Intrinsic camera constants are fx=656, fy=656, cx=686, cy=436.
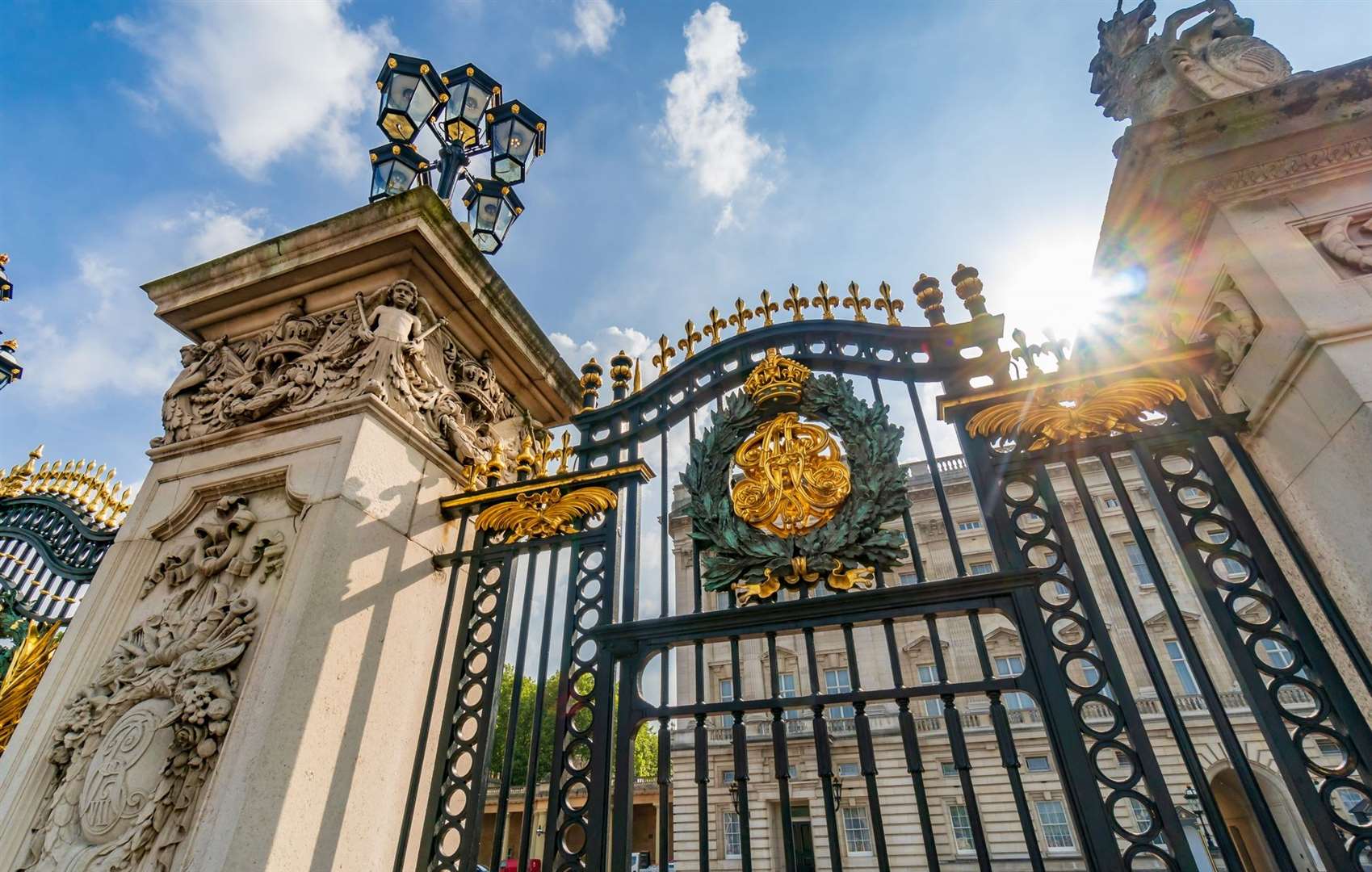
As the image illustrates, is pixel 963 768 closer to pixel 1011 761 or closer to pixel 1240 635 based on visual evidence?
pixel 1011 761

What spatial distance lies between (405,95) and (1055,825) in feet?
59.1

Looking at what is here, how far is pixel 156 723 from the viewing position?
3002 mm

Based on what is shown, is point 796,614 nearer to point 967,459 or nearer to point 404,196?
point 967,459

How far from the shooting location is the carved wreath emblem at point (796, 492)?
10.9 feet

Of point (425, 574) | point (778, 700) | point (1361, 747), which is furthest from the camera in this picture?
point (425, 574)

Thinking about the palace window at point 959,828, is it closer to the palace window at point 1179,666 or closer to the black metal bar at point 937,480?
the palace window at point 1179,666

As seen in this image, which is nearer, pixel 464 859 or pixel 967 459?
pixel 464 859

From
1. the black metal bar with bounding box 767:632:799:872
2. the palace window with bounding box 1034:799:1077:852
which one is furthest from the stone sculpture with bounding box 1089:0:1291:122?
the palace window with bounding box 1034:799:1077:852

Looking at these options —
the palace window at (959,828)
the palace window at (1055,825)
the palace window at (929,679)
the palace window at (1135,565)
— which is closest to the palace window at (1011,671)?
the palace window at (929,679)

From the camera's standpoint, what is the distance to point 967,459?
131 inches

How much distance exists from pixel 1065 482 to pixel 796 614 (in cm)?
1751

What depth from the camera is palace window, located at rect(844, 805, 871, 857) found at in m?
15.2

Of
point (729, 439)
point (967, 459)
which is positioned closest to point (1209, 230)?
point (967, 459)

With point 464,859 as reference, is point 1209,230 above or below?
above
